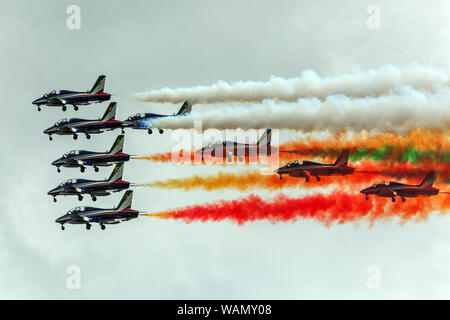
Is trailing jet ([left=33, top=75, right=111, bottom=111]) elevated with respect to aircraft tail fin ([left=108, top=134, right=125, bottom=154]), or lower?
elevated

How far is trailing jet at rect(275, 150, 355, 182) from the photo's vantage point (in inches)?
6245

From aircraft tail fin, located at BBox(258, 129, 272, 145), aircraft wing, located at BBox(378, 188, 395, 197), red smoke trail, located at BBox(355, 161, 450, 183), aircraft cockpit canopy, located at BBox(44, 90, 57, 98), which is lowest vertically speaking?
aircraft wing, located at BBox(378, 188, 395, 197)

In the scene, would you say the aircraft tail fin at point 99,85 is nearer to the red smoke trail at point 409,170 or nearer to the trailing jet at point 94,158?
the trailing jet at point 94,158

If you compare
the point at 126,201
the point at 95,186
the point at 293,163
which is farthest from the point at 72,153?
the point at 293,163

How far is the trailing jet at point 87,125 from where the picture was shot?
16725 centimetres

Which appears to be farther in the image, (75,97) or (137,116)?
(75,97)

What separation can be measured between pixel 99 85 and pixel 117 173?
9151 millimetres

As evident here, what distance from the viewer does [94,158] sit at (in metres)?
168

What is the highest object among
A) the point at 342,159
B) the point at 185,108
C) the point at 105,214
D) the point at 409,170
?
the point at 185,108

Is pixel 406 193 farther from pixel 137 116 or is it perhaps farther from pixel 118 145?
pixel 118 145

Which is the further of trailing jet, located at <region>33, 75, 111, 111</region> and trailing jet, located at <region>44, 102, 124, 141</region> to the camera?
trailing jet, located at <region>33, 75, 111, 111</region>

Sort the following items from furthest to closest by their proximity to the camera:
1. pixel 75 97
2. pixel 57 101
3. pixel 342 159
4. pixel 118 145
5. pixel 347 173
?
1. pixel 57 101
2. pixel 75 97
3. pixel 118 145
4. pixel 347 173
5. pixel 342 159

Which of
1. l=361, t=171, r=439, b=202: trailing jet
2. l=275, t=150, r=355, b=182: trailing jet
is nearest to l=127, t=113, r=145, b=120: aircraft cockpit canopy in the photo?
l=275, t=150, r=355, b=182: trailing jet

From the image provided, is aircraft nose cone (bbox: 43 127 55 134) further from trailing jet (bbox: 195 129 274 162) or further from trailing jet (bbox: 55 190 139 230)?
trailing jet (bbox: 195 129 274 162)
